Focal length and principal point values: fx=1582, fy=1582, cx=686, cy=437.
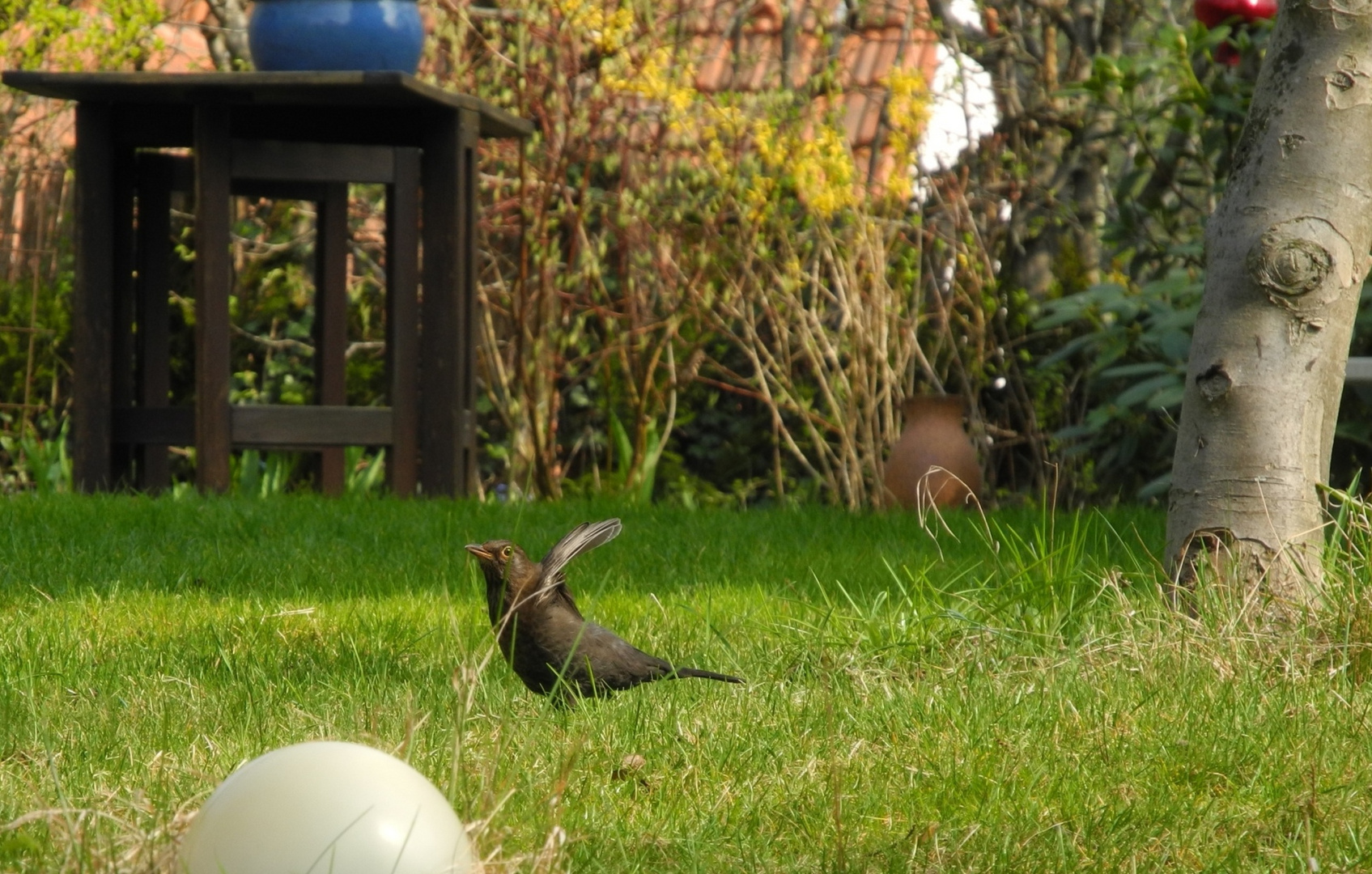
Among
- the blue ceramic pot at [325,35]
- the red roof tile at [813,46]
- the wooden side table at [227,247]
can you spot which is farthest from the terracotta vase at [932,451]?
the blue ceramic pot at [325,35]

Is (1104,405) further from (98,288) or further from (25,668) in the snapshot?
(25,668)

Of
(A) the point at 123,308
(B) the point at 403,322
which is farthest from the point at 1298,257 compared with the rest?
(A) the point at 123,308

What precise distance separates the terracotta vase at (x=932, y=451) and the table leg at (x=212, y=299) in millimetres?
2806

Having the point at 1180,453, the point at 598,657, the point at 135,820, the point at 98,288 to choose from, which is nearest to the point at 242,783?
the point at 135,820

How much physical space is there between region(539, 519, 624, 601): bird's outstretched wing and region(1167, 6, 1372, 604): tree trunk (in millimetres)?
1217

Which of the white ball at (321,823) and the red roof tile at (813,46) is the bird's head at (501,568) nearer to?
the white ball at (321,823)

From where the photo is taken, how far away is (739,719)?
2.57 meters

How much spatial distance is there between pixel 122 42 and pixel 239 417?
2.61m

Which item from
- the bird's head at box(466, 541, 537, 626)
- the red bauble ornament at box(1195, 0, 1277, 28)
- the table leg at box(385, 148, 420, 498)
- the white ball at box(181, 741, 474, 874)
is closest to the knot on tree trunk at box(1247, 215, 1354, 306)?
the bird's head at box(466, 541, 537, 626)

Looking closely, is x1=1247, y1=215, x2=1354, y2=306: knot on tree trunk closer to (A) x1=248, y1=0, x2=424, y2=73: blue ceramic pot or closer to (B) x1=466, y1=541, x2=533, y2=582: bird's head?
(B) x1=466, y1=541, x2=533, y2=582: bird's head

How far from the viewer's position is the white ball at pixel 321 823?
4.91ft

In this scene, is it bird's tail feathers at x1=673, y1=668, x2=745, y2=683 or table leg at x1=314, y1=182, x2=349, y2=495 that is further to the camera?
table leg at x1=314, y1=182, x2=349, y2=495

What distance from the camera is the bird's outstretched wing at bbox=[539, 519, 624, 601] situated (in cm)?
270

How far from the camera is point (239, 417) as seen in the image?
5.88m
